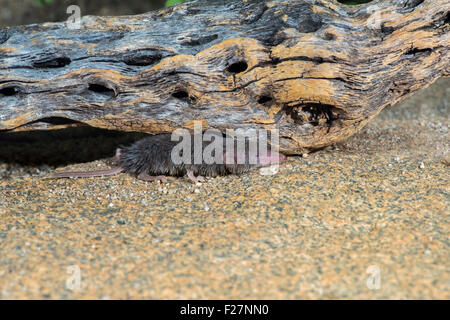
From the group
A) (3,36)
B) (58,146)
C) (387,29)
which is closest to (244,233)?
(387,29)

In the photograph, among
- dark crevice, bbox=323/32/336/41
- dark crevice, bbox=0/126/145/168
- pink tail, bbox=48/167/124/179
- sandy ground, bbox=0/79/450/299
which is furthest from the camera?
dark crevice, bbox=0/126/145/168

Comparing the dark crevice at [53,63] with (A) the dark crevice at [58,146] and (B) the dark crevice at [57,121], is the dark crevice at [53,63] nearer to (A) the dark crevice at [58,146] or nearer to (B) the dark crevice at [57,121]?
→ (B) the dark crevice at [57,121]

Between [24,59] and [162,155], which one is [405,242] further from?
[24,59]

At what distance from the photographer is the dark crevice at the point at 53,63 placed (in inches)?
150

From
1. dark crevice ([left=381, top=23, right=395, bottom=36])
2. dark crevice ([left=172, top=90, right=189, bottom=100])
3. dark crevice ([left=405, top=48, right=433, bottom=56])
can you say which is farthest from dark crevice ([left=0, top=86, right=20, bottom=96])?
dark crevice ([left=405, top=48, right=433, bottom=56])

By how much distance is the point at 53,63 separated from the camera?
3.84m

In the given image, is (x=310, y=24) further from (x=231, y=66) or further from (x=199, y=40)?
(x=199, y=40)

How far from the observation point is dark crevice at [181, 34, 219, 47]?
3.75m

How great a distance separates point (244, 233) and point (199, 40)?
1809mm

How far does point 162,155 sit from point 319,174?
1.53 m

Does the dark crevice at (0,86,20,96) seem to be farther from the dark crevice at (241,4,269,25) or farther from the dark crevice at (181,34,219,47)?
Answer: the dark crevice at (241,4,269,25)

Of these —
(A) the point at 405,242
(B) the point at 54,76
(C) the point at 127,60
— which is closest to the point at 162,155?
(C) the point at 127,60

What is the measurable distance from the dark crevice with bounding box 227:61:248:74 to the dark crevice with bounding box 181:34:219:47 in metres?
0.29

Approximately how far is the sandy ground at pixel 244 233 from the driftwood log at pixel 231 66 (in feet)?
1.93
